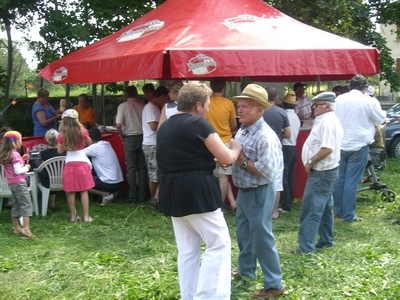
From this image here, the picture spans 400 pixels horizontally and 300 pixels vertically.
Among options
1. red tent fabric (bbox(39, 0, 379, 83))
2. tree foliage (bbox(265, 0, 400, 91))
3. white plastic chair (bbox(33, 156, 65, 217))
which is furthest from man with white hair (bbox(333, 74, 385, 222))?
tree foliage (bbox(265, 0, 400, 91))

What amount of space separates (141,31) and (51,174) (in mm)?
2737

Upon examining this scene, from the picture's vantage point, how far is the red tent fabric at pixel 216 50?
7488 millimetres

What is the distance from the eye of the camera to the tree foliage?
13867 mm

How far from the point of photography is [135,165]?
29.3ft

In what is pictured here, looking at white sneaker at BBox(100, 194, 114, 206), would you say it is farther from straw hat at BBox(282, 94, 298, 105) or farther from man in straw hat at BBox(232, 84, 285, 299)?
man in straw hat at BBox(232, 84, 285, 299)

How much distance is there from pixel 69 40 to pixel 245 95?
8188 millimetres

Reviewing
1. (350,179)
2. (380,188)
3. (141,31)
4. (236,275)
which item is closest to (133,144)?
(141,31)

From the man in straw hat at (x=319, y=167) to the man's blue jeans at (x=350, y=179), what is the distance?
167cm

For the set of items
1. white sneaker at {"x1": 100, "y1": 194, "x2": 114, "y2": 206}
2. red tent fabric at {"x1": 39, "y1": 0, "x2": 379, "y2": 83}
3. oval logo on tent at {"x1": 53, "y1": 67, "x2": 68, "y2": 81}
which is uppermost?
red tent fabric at {"x1": 39, "y1": 0, "x2": 379, "y2": 83}

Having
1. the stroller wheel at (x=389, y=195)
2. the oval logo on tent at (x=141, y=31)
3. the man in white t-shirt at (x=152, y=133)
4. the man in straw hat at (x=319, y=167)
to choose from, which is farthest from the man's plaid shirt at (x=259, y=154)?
the oval logo on tent at (x=141, y=31)

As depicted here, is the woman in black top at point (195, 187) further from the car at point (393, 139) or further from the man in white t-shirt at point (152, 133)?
the car at point (393, 139)

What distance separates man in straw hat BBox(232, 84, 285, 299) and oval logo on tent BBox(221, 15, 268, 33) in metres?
4.06

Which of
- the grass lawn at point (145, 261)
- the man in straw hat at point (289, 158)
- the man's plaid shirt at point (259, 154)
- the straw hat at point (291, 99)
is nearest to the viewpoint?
the man's plaid shirt at point (259, 154)

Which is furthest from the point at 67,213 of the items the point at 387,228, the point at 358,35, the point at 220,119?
the point at 358,35
